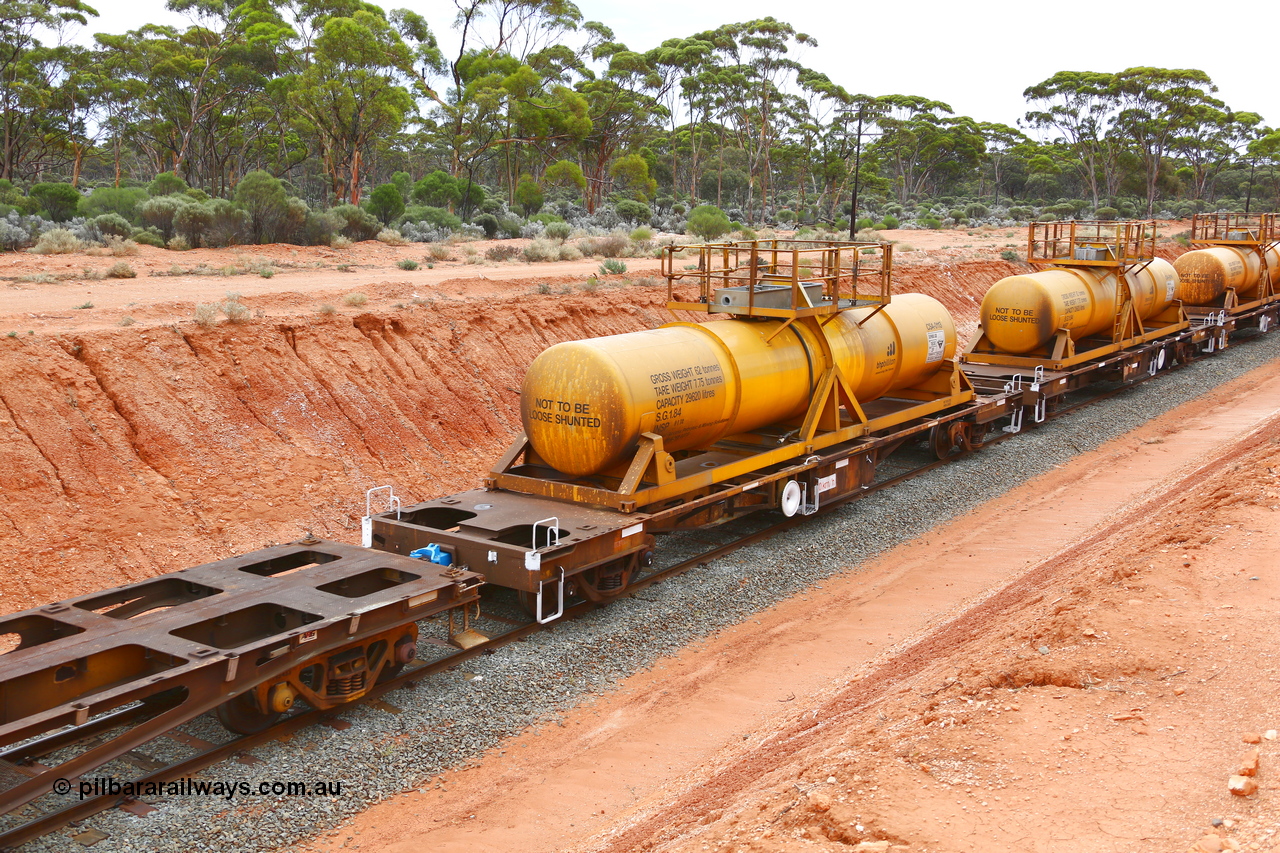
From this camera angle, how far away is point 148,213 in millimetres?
25797

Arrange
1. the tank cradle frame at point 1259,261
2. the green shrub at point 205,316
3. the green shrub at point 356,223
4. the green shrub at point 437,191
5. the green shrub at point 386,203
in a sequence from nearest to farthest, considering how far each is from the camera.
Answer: the green shrub at point 205,316, the tank cradle frame at point 1259,261, the green shrub at point 356,223, the green shrub at point 386,203, the green shrub at point 437,191

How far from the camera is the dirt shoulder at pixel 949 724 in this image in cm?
525

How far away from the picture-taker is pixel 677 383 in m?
10.5

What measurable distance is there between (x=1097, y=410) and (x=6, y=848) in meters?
19.3

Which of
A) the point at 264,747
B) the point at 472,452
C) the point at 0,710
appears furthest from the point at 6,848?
the point at 472,452

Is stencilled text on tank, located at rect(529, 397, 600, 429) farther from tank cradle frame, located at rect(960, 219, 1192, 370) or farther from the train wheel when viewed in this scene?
tank cradle frame, located at rect(960, 219, 1192, 370)

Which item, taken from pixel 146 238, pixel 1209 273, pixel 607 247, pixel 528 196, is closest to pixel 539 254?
pixel 607 247

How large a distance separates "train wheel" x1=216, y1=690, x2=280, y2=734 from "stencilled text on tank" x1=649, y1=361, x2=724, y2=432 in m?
4.75

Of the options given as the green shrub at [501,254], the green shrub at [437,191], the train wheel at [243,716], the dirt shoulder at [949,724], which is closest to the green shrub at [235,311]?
the train wheel at [243,716]

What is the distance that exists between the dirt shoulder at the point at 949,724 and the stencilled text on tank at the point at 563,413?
252 cm

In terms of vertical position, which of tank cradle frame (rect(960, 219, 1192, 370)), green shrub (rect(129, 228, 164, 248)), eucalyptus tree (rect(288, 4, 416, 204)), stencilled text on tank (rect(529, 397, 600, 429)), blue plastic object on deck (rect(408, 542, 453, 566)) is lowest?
blue plastic object on deck (rect(408, 542, 453, 566))

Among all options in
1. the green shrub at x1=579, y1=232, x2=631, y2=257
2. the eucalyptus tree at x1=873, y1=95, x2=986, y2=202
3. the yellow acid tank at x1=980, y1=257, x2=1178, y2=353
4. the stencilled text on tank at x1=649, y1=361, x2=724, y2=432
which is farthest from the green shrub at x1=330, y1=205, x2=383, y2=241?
the eucalyptus tree at x1=873, y1=95, x2=986, y2=202

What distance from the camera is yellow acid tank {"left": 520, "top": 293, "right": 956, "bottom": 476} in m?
10.1

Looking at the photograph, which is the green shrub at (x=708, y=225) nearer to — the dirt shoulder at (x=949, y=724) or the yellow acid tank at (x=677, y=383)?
the yellow acid tank at (x=677, y=383)
